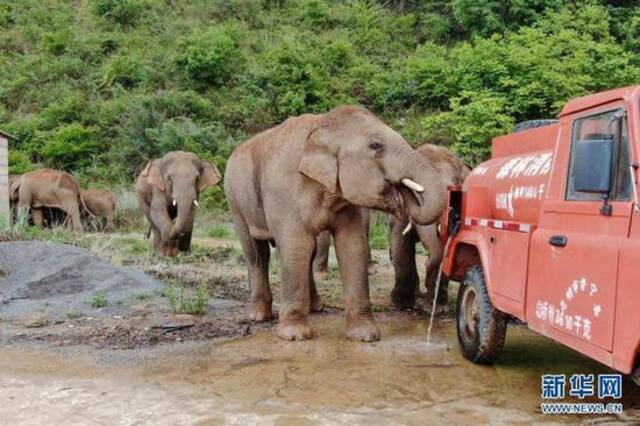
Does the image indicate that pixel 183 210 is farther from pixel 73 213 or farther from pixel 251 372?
pixel 73 213

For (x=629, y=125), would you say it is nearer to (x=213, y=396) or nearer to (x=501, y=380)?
(x=501, y=380)

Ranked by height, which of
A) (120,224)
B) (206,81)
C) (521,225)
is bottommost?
(120,224)

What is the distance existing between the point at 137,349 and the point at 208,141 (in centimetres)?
1946

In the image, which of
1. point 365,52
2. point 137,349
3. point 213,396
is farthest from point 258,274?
point 365,52

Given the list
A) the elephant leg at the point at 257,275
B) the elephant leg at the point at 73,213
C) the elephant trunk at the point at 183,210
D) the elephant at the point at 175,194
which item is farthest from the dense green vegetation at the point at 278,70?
the elephant leg at the point at 257,275

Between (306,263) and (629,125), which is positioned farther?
(306,263)

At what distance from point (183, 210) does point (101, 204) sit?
8294 millimetres

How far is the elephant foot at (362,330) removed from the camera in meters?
7.92

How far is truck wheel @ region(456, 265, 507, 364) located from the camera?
6.61 metres

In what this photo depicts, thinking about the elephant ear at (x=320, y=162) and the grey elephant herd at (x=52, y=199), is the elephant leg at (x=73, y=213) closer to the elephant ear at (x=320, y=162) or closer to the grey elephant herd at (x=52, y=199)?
the grey elephant herd at (x=52, y=199)

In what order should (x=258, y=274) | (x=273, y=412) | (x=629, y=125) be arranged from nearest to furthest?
(x=629, y=125)
(x=273, y=412)
(x=258, y=274)

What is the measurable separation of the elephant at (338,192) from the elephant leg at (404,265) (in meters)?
1.36

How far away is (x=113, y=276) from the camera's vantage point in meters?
10.5

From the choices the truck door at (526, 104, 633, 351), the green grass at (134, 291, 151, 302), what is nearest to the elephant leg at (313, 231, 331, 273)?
the green grass at (134, 291, 151, 302)
